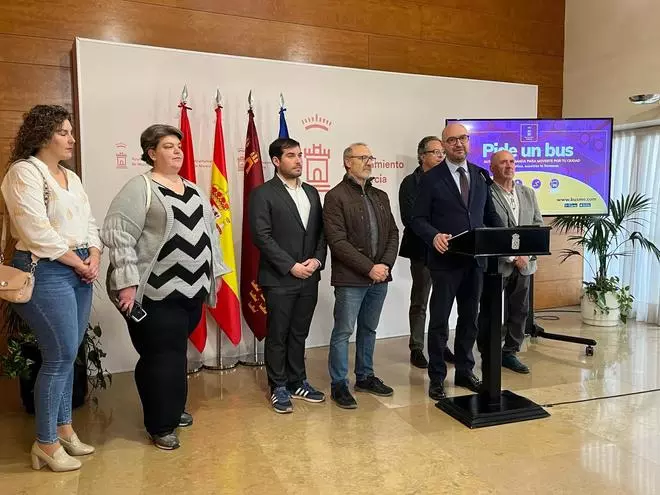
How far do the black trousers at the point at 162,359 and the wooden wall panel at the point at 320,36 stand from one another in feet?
6.76

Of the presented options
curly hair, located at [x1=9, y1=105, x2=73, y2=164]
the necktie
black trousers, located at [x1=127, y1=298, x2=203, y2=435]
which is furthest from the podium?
curly hair, located at [x1=9, y1=105, x2=73, y2=164]

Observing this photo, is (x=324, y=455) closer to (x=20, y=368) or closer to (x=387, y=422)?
(x=387, y=422)

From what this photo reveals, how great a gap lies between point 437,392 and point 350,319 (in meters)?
0.68

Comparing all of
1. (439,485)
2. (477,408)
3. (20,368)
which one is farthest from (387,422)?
(20,368)

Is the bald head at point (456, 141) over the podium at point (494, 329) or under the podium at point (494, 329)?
over

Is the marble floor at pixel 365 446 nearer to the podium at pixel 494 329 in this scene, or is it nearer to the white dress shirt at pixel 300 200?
the podium at pixel 494 329

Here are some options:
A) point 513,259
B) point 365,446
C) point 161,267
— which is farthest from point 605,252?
point 161,267

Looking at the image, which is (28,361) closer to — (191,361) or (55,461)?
(55,461)

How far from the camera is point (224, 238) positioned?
409 cm

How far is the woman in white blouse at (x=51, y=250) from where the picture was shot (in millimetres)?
2416

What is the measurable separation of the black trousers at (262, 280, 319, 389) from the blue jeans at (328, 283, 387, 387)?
171 millimetres

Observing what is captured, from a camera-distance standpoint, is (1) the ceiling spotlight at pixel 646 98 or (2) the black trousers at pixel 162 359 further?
(1) the ceiling spotlight at pixel 646 98

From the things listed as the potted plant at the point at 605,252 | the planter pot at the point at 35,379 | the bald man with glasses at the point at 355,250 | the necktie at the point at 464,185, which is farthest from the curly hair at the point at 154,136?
the potted plant at the point at 605,252

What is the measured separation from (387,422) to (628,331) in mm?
3111
